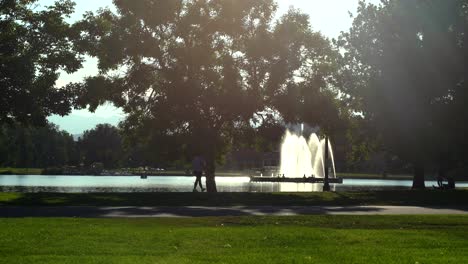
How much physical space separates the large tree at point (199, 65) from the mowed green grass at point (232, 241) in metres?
16.5

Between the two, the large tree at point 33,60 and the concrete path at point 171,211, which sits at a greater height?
the large tree at point 33,60

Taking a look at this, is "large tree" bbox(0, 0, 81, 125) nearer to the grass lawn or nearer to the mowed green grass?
the grass lawn

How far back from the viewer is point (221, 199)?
25719 millimetres

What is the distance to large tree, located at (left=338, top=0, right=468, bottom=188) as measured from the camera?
3672cm

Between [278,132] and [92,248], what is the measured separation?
24743 mm

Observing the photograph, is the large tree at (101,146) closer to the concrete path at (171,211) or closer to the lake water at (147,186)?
the lake water at (147,186)

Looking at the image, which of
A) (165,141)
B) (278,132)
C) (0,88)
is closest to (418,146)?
(278,132)

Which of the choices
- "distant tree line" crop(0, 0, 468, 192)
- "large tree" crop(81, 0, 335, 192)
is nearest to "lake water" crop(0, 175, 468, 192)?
"distant tree line" crop(0, 0, 468, 192)

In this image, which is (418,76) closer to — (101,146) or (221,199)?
(221,199)

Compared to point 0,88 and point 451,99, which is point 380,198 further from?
point 0,88

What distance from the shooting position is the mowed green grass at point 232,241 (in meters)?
10.5

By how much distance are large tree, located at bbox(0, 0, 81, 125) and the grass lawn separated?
5.85 m

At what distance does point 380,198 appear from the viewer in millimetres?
29016

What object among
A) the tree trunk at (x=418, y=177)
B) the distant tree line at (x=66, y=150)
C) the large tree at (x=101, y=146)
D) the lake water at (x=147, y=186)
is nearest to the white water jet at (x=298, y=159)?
the lake water at (x=147, y=186)
